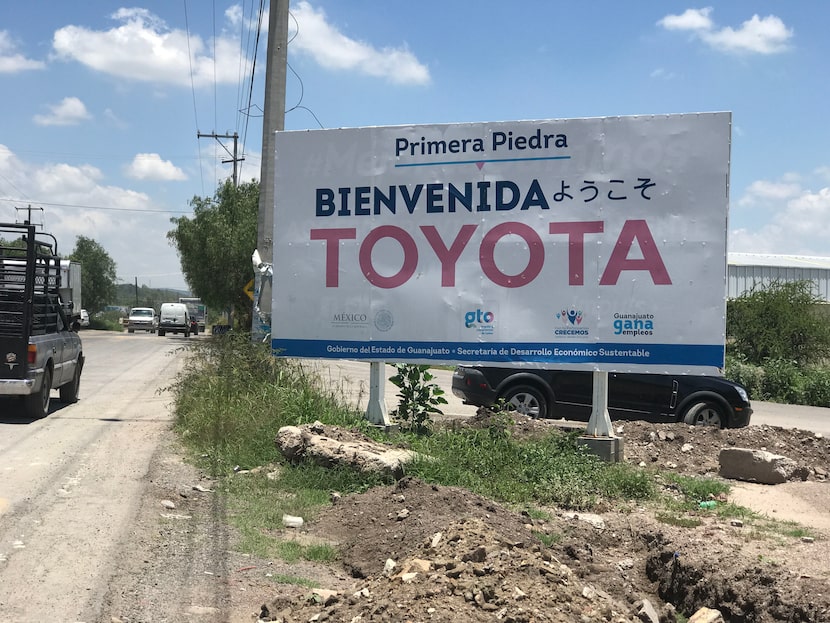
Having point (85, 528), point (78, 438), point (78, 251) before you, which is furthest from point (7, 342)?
point (78, 251)

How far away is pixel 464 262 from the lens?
34.0ft

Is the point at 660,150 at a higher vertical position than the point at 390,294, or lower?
higher

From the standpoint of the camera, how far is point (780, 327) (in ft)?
88.5

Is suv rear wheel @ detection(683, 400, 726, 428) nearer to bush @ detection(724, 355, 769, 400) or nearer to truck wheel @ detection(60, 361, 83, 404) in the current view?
truck wheel @ detection(60, 361, 83, 404)

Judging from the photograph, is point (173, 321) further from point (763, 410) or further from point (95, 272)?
point (763, 410)

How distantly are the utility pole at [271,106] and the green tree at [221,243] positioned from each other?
3112 centimetres

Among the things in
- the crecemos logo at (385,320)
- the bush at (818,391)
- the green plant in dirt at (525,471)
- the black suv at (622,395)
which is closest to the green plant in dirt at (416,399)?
the crecemos logo at (385,320)

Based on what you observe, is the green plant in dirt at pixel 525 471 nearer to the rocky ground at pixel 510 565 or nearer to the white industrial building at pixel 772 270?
the rocky ground at pixel 510 565

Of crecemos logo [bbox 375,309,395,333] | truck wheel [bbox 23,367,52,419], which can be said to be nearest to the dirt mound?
crecemos logo [bbox 375,309,395,333]

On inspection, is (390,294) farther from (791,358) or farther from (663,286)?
(791,358)

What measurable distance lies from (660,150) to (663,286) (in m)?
1.70

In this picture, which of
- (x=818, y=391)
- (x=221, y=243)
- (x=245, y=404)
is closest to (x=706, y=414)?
(x=245, y=404)

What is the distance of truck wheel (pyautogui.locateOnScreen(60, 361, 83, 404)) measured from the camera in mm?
14766

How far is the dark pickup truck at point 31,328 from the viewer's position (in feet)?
39.3
